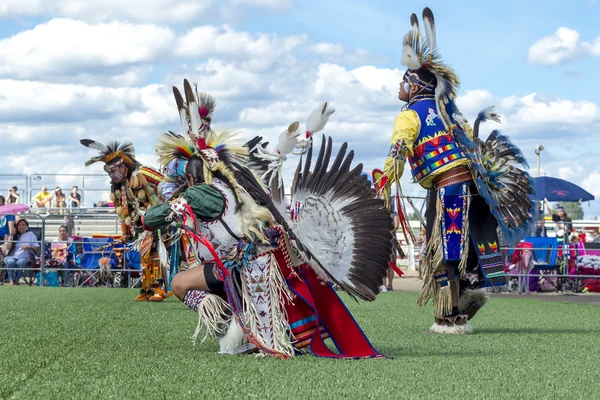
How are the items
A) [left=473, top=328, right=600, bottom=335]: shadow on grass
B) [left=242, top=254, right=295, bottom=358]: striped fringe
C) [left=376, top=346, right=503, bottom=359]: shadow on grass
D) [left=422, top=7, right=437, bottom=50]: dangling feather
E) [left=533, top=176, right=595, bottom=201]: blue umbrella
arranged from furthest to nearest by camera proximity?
[left=533, top=176, right=595, bottom=201]: blue umbrella → [left=473, top=328, right=600, bottom=335]: shadow on grass → [left=422, top=7, right=437, bottom=50]: dangling feather → [left=376, top=346, right=503, bottom=359]: shadow on grass → [left=242, top=254, right=295, bottom=358]: striped fringe

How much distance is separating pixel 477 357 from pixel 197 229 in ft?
5.97

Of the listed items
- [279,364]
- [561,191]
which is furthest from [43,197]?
[279,364]

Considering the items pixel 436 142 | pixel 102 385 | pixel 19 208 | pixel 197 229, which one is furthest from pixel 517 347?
pixel 19 208

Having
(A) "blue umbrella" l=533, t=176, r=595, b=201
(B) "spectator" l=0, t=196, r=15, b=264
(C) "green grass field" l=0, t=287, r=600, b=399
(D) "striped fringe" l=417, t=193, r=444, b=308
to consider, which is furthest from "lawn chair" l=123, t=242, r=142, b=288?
(D) "striped fringe" l=417, t=193, r=444, b=308

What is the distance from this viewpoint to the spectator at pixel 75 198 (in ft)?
70.6

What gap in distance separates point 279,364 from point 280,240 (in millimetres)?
765

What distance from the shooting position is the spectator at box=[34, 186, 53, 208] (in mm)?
21781

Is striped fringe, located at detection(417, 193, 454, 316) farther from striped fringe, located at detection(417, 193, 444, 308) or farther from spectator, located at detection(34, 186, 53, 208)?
spectator, located at detection(34, 186, 53, 208)

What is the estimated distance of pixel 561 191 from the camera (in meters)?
16.8

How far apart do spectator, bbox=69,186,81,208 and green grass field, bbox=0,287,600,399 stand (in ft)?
44.6

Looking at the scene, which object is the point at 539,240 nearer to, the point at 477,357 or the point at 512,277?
the point at 512,277

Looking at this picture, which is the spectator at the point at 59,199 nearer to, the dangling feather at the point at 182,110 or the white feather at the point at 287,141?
the dangling feather at the point at 182,110

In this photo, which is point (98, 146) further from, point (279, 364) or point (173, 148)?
point (279, 364)

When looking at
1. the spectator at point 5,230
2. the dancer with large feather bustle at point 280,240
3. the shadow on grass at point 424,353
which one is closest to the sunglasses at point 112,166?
the dancer with large feather bustle at point 280,240
